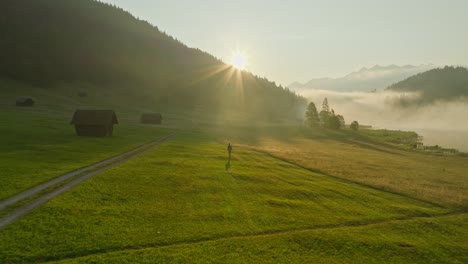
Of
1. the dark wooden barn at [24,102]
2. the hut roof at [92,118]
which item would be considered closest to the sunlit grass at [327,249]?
the hut roof at [92,118]

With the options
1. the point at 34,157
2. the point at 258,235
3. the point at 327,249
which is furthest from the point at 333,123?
the point at 258,235

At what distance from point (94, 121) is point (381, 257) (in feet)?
211

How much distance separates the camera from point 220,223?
2297 centimetres

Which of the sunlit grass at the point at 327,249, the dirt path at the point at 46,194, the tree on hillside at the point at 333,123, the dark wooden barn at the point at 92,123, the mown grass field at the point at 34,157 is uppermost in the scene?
the tree on hillside at the point at 333,123

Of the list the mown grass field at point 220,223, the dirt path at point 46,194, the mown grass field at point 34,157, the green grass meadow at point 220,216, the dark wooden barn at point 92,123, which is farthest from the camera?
the dark wooden barn at point 92,123

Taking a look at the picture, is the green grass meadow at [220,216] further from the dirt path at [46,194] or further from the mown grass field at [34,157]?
the dirt path at [46,194]

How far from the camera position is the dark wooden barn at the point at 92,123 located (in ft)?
222

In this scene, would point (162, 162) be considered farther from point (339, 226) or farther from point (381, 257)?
point (381, 257)

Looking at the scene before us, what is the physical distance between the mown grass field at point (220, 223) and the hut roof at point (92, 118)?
37352 millimetres

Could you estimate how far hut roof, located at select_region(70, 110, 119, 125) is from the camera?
67750 mm

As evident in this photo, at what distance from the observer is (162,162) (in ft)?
137

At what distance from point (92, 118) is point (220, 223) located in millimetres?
56516

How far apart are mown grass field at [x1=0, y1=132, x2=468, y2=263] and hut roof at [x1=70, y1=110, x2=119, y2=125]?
37.4 meters

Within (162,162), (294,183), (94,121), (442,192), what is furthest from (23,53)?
(442,192)
